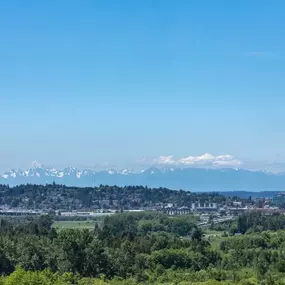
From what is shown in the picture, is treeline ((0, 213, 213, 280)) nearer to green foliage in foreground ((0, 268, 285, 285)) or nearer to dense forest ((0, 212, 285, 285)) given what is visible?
dense forest ((0, 212, 285, 285))

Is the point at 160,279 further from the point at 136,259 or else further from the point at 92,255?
the point at 92,255

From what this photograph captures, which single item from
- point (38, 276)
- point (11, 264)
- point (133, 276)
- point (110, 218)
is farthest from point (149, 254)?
point (110, 218)

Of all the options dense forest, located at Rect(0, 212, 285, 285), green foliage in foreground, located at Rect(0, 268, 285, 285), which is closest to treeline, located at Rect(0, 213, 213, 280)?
dense forest, located at Rect(0, 212, 285, 285)

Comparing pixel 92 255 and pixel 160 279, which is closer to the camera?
pixel 160 279

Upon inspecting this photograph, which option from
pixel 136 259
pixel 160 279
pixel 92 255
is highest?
pixel 92 255

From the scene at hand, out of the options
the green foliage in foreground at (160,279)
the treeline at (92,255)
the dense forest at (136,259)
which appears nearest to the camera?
the green foliage in foreground at (160,279)

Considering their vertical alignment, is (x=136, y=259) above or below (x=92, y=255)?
below

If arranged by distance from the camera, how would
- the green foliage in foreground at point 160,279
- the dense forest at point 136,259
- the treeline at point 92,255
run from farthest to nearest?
the treeline at point 92,255, the dense forest at point 136,259, the green foliage in foreground at point 160,279

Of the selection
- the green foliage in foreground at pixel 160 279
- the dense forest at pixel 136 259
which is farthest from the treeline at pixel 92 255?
the green foliage in foreground at pixel 160 279

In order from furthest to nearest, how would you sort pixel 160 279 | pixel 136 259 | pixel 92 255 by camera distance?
1. pixel 136 259
2. pixel 92 255
3. pixel 160 279

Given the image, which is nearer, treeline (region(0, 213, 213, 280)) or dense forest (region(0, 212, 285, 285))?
dense forest (region(0, 212, 285, 285))

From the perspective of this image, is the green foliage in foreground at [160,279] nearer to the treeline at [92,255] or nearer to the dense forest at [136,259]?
the dense forest at [136,259]

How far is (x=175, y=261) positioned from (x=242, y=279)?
12768 mm

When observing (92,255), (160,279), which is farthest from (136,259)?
(92,255)
